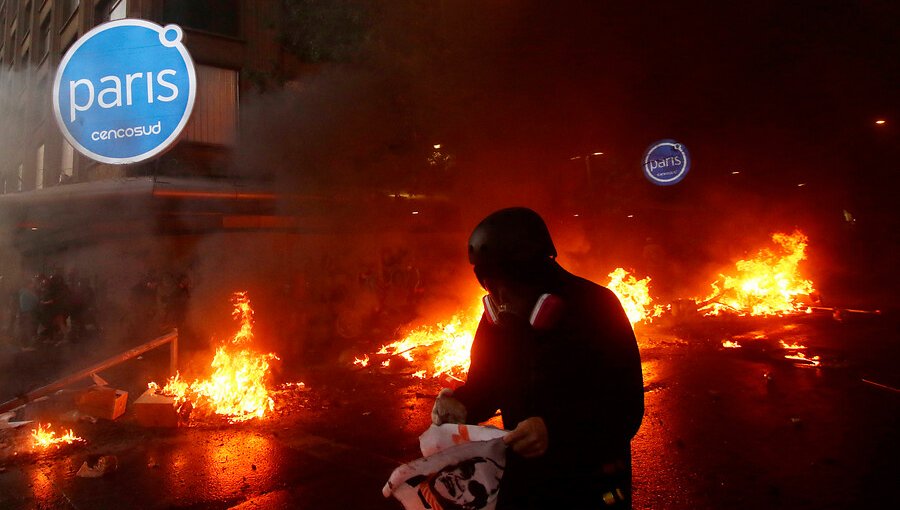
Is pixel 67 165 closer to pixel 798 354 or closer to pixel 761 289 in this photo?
pixel 798 354

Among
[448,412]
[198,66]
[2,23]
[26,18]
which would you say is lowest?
[448,412]

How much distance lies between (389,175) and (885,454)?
27.0ft

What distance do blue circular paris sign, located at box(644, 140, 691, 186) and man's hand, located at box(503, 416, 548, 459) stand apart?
43.7 feet

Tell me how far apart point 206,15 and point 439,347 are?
8.08 metres

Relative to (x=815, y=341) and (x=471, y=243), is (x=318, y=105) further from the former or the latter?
(x=815, y=341)

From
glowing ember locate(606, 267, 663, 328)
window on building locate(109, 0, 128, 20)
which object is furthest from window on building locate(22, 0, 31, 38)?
glowing ember locate(606, 267, 663, 328)

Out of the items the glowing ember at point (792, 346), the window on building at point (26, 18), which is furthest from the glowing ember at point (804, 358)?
the window on building at point (26, 18)

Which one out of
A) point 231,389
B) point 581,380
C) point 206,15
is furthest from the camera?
point 206,15

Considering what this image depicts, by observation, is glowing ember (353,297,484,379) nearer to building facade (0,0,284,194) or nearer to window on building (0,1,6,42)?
building facade (0,0,284,194)

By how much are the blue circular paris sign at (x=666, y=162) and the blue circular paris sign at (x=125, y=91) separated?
11.4 m

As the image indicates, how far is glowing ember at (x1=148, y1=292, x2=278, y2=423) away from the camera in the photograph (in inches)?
218

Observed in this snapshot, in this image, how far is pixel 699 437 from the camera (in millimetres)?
4297

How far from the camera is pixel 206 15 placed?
32.2 feet

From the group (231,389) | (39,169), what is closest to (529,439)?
(231,389)
